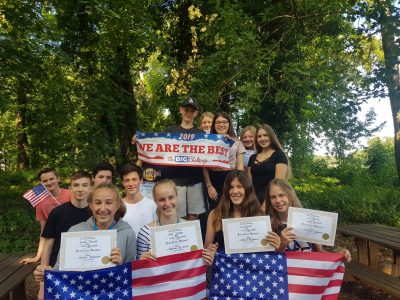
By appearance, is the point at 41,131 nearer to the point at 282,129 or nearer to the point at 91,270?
the point at 282,129

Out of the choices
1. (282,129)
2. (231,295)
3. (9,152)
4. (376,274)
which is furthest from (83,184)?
(9,152)

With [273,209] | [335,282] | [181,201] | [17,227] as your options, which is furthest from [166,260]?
[17,227]

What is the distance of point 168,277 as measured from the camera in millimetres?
3645

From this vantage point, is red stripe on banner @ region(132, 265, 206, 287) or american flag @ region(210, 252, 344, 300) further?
american flag @ region(210, 252, 344, 300)

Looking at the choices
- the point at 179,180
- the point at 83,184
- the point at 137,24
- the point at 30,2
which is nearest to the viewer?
the point at 83,184

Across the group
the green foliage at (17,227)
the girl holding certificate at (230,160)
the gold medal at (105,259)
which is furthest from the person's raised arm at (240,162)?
the green foliage at (17,227)

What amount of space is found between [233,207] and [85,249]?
162cm

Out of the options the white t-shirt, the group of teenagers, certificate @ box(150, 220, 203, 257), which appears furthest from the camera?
the white t-shirt

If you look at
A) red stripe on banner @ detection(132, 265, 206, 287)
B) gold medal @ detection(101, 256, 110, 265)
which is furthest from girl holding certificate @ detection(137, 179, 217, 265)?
gold medal @ detection(101, 256, 110, 265)

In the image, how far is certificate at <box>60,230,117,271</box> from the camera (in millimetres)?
3328

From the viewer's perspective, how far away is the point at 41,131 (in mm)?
14641

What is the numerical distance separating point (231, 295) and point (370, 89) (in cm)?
684

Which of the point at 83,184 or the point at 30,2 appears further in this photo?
the point at 30,2

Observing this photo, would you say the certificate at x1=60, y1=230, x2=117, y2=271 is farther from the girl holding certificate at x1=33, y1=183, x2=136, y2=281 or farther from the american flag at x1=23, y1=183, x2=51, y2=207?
the american flag at x1=23, y1=183, x2=51, y2=207
